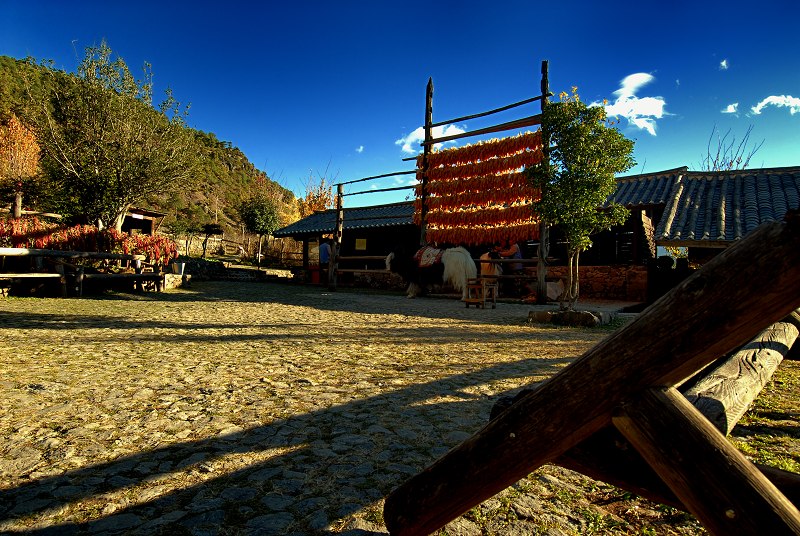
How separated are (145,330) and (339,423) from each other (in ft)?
17.6

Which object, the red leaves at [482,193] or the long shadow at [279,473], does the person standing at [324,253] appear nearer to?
the red leaves at [482,193]

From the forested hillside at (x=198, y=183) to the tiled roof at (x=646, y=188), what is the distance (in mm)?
19524

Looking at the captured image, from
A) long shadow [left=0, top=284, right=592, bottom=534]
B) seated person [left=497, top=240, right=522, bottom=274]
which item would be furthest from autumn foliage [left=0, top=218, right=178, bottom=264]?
long shadow [left=0, top=284, right=592, bottom=534]

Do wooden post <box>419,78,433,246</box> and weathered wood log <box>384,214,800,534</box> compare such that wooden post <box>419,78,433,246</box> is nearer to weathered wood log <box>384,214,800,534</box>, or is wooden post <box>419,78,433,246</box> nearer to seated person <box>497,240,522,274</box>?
seated person <box>497,240,522,274</box>

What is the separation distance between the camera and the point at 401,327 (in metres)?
7.91

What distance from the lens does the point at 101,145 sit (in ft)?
57.3

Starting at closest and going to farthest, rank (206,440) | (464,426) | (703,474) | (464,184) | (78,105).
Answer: (703,474) → (206,440) → (464,426) → (464,184) → (78,105)

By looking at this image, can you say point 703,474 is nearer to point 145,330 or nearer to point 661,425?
point 661,425

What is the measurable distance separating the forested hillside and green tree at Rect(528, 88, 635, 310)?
707 inches

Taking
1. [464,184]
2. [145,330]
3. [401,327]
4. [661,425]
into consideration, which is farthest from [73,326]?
[464,184]

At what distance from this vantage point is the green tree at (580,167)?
26.4 ft

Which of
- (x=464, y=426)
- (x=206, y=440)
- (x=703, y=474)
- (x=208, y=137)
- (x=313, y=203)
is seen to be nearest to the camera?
(x=703, y=474)

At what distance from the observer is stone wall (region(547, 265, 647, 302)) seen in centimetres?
1485

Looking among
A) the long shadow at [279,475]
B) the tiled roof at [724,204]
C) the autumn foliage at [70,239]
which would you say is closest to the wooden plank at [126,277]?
the autumn foliage at [70,239]
